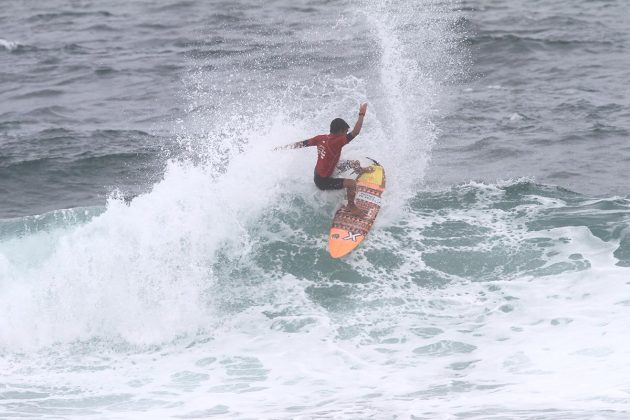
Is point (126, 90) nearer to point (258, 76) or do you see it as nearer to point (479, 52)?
point (258, 76)

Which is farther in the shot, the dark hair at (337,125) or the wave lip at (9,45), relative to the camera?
the wave lip at (9,45)

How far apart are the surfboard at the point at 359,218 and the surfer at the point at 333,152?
6.4 inches

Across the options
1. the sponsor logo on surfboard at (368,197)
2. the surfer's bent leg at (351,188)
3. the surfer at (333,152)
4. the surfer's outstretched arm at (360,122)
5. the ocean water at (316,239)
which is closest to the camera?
the ocean water at (316,239)

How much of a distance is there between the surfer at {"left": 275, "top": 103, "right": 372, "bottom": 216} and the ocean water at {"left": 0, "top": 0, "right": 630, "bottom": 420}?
0.70 metres

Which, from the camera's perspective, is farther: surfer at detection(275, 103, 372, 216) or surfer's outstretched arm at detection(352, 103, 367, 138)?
surfer at detection(275, 103, 372, 216)

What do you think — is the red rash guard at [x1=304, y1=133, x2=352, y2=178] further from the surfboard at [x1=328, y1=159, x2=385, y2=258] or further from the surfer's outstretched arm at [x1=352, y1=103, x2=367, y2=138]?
the surfboard at [x1=328, y1=159, x2=385, y2=258]

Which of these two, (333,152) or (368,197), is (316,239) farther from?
(333,152)

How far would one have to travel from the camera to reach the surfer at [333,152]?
13414mm

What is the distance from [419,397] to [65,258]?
556 centimetres

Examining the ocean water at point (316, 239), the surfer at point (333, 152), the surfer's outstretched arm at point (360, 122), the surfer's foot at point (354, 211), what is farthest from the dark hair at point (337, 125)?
the ocean water at point (316, 239)

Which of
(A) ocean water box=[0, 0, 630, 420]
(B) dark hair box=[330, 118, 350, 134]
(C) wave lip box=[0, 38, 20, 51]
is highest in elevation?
(C) wave lip box=[0, 38, 20, 51]

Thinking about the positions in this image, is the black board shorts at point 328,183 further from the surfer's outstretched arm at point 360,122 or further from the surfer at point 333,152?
the surfer's outstretched arm at point 360,122

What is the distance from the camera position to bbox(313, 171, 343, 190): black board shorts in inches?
540

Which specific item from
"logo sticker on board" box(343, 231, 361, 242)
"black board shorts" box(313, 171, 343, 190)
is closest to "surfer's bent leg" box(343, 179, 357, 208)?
"black board shorts" box(313, 171, 343, 190)
